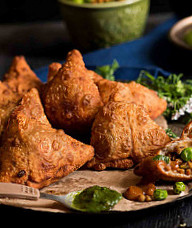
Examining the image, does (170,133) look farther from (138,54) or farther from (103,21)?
(103,21)

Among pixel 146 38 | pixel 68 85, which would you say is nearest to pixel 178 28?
pixel 146 38

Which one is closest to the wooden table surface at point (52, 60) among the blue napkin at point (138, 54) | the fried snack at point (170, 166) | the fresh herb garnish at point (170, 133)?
the fried snack at point (170, 166)

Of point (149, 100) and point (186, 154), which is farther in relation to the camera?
point (149, 100)

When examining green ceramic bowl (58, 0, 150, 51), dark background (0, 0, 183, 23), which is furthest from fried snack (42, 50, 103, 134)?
dark background (0, 0, 183, 23)

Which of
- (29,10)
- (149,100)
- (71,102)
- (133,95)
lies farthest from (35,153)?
(29,10)

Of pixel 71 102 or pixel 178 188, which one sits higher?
pixel 71 102

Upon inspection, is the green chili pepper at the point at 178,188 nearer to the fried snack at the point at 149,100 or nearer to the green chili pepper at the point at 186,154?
the green chili pepper at the point at 186,154
